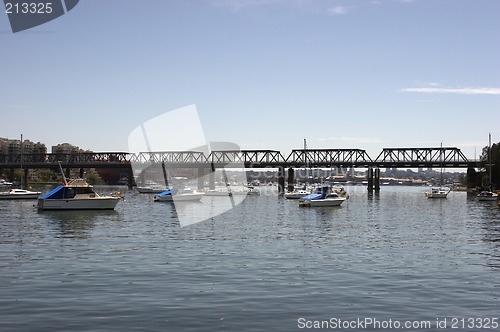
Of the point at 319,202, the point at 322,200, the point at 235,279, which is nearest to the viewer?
the point at 235,279

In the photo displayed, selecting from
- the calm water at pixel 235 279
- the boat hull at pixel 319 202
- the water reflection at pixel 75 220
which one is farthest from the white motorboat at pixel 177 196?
the calm water at pixel 235 279

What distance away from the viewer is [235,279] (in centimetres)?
3022

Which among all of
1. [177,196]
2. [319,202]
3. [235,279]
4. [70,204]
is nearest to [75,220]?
[70,204]

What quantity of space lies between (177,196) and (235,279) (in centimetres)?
10137

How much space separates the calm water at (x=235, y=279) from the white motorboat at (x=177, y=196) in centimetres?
7297

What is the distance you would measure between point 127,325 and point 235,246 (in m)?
24.3

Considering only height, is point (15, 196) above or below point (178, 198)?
above

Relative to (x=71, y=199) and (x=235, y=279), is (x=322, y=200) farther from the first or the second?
(x=235, y=279)

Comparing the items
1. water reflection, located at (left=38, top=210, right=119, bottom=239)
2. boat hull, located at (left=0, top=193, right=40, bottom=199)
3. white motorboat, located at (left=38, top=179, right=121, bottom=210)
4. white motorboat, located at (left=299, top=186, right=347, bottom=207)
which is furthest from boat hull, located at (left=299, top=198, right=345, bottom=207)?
boat hull, located at (left=0, top=193, right=40, bottom=199)

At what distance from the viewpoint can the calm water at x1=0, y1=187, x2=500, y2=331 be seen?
73.7 ft

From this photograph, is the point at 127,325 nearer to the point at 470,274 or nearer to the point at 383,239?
the point at 470,274

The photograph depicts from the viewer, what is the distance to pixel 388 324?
850 inches

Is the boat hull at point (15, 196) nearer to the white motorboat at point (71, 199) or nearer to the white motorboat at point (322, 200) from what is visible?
the white motorboat at point (71, 199)

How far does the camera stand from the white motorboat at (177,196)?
12962cm
